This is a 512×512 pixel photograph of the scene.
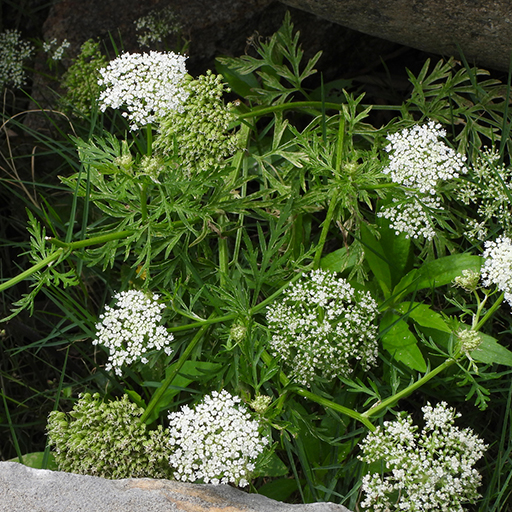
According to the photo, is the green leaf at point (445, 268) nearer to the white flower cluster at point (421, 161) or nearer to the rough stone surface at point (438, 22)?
the white flower cluster at point (421, 161)

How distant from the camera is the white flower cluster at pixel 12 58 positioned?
5.14 metres

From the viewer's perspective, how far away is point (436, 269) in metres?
3.82

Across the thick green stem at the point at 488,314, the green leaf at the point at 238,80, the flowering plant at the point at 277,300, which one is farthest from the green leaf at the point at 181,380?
the green leaf at the point at 238,80

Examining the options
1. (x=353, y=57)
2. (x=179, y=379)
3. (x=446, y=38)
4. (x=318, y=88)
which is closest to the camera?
(x=179, y=379)

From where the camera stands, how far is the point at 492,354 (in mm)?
3479

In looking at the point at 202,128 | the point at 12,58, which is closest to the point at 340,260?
the point at 202,128

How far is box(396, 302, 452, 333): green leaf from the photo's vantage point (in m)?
3.60

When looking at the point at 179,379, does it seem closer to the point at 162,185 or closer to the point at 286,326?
the point at 286,326

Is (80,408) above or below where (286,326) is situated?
below

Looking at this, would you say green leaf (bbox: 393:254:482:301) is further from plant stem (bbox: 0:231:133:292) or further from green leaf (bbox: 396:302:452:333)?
plant stem (bbox: 0:231:133:292)

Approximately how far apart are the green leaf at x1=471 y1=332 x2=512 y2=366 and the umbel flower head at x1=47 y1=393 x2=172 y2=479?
190 cm

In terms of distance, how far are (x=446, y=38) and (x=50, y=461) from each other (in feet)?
13.2

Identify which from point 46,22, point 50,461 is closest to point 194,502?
point 50,461

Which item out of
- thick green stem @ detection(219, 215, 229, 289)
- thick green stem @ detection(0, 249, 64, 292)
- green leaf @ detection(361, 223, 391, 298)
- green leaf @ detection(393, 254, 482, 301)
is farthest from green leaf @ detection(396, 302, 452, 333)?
thick green stem @ detection(0, 249, 64, 292)
